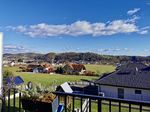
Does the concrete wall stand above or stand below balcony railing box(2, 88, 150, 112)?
below

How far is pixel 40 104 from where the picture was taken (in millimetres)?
2553

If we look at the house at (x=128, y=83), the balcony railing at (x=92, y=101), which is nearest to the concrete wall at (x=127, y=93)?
the house at (x=128, y=83)

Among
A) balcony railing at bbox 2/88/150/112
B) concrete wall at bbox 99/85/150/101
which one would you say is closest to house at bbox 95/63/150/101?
concrete wall at bbox 99/85/150/101

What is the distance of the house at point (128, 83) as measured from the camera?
16547 millimetres

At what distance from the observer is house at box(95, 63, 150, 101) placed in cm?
1655

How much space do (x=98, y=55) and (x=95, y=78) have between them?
945 cm

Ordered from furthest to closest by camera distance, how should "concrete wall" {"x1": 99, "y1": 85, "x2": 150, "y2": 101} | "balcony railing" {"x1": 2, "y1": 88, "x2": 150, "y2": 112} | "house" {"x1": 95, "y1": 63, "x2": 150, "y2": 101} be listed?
"house" {"x1": 95, "y1": 63, "x2": 150, "y2": 101}, "concrete wall" {"x1": 99, "y1": 85, "x2": 150, "y2": 101}, "balcony railing" {"x1": 2, "y1": 88, "x2": 150, "y2": 112}

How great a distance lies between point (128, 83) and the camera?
1706 centimetres

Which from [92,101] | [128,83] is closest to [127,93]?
[128,83]

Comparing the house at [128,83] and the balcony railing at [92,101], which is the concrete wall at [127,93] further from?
the balcony railing at [92,101]

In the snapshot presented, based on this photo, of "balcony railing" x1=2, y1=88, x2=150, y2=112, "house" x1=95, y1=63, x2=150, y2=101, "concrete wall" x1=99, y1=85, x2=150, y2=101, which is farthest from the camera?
"house" x1=95, y1=63, x2=150, y2=101

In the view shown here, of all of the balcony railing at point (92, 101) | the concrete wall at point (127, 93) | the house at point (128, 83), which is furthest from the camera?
the house at point (128, 83)

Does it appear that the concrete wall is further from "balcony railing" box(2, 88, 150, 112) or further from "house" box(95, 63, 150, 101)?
"balcony railing" box(2, 88, 150, 112)

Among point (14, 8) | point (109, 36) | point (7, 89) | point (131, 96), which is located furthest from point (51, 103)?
point (131, 96)
